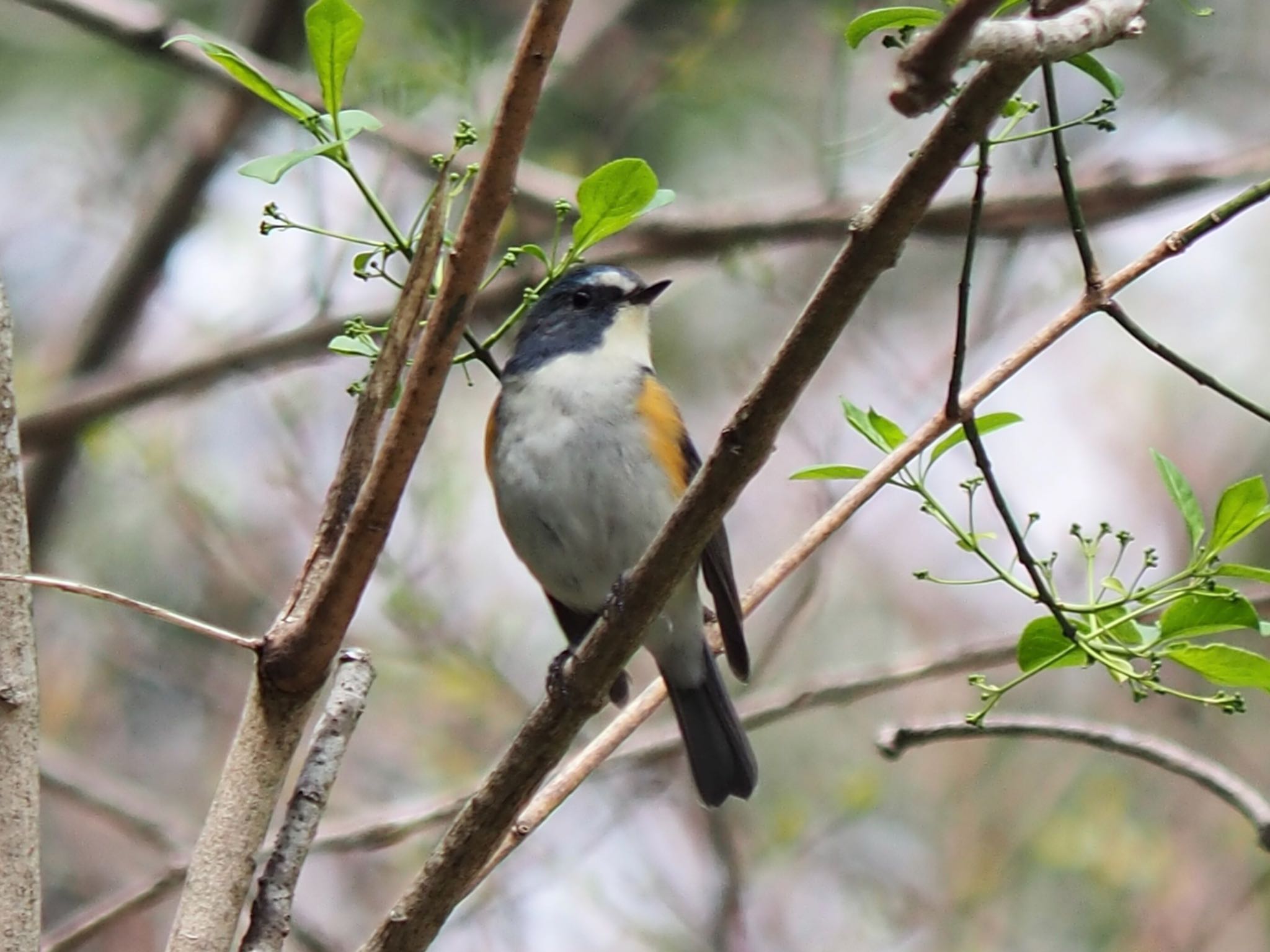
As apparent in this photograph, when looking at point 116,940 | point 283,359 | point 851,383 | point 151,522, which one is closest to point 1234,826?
point 851,383

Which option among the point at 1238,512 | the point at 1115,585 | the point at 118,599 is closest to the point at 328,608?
the point at 118,599

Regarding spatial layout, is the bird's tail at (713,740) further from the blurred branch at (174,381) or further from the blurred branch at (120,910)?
the blurred branch at (174,381)

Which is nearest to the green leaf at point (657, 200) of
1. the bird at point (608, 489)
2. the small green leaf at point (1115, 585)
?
the small green leaf at point (1115, 585)

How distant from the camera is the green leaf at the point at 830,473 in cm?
174

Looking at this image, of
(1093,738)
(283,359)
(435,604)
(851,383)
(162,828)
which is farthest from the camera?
(851,383)

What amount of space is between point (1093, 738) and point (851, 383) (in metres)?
3.95

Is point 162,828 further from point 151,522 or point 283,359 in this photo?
point 151,522

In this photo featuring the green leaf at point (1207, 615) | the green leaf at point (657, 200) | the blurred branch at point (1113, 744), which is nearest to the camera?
the green leaf at point (1207, 615)

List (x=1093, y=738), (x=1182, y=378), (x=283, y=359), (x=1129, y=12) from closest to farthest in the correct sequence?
1. (x=1129, y=12)
2. (x=1093, y=738)
3. (x=283, y=359)
4. (x=1182, y=378)

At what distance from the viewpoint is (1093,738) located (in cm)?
185

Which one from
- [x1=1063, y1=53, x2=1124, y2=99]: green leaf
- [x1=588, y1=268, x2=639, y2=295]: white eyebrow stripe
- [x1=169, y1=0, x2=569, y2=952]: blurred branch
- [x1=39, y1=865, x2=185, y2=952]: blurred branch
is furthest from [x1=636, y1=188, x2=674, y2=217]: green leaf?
[x1=588, y1=268, x2=639, y2=295]: white eyebrow stripe

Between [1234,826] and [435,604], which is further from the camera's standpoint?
[1234,826]

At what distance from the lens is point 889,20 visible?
137cm

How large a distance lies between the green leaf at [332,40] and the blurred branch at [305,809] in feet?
2.08
